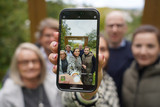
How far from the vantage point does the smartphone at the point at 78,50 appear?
0.65 metres

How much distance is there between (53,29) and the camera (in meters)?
2.13

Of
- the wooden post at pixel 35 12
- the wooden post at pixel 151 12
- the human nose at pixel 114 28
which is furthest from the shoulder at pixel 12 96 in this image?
the wooden post at pixel 151 12

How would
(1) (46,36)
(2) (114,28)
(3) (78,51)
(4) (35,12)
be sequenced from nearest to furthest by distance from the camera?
1. (3) (78,51)
2. (2) (114,28)
3. (1) (46,36)
4. (4) (35,12)

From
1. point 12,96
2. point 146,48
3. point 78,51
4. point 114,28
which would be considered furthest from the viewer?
point 114,28

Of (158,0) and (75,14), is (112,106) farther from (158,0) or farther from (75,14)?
(158,0)

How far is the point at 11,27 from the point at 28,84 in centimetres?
337

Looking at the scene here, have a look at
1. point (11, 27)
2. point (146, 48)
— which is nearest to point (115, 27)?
point (146, 48)

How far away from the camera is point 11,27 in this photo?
4445mm

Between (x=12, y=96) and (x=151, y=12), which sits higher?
(x=151, y=12)

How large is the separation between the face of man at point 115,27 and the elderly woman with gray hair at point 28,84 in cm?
83

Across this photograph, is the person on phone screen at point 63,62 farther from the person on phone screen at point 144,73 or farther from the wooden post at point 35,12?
the wooden post at point 35,12

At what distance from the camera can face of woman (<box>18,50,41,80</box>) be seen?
61.5 inches

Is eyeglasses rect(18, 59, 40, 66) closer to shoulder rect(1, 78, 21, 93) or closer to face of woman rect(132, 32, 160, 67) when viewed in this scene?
shoulder rect(1, 78, 21, 93)

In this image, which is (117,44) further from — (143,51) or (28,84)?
(28,84)
